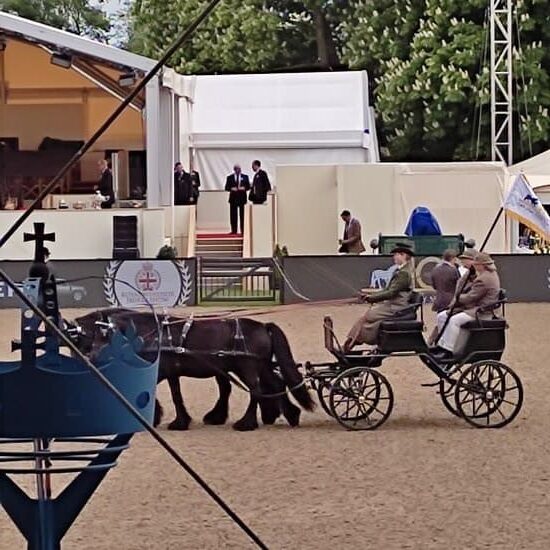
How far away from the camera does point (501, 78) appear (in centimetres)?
3603

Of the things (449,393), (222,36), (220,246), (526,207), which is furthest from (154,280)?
(222,36)

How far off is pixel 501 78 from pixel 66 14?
28538 mm

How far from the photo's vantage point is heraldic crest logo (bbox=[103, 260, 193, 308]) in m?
22.6

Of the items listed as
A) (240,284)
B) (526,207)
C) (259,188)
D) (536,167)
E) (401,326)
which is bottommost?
(240,284)

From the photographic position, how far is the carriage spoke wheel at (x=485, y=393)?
11875 mm

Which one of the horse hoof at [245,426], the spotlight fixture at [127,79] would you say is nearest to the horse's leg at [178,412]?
the horse hoof at [245,426]

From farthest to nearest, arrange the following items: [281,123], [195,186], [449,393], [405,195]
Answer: [281,123], [195,186], [405,195], [449,393]

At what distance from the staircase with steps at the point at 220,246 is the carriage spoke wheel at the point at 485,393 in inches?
720

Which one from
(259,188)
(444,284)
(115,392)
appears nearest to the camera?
(115,392)

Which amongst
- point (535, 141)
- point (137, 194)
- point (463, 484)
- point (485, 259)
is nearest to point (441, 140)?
point (535, 141)

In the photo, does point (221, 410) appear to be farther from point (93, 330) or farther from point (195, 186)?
point (195, 186)

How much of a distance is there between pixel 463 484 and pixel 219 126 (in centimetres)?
2676

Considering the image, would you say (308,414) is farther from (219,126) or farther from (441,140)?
(441,140)

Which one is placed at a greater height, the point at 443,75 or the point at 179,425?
the point at 443,75
